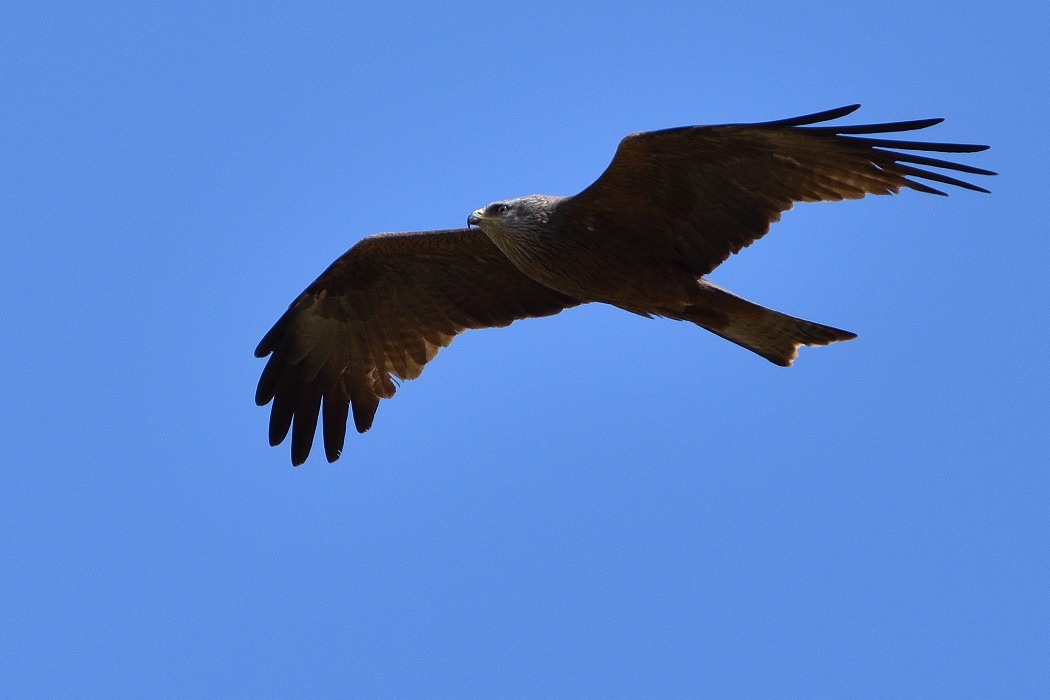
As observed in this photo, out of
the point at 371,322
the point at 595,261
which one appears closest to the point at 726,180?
the point at 595,261

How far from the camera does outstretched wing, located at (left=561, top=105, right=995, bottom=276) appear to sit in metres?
8.80

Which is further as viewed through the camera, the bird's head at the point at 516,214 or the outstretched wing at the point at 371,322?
the outstretched wing at the point at 371,322

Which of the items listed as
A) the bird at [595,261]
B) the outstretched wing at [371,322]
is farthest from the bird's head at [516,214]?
the outstretched wing at [371,322]

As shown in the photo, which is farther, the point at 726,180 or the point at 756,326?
the point at 756,326

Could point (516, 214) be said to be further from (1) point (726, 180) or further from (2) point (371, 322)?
(2) point (371, 322)

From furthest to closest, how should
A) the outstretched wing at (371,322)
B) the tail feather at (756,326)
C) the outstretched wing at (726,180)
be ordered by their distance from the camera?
1. the outstretched wing at (371,322)
2. the tail feather at (756,326)
3. the outstretched wing at (726,180)

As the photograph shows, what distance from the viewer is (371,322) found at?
1118cm

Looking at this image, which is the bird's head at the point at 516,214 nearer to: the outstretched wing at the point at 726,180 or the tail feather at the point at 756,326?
the outstretched wing at the point at 726,180

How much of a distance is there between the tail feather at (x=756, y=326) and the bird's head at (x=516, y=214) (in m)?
1.20

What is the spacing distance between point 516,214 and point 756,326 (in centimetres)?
186

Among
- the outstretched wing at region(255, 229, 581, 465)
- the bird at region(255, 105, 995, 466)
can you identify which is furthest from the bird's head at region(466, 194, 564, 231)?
the outstretched wing at region(255, 229, 581, 465)

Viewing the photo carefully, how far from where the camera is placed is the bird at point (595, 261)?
29.4 feet

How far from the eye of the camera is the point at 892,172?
8.84 metres

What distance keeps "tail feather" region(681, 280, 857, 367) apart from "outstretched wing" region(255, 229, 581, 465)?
4.56ft
